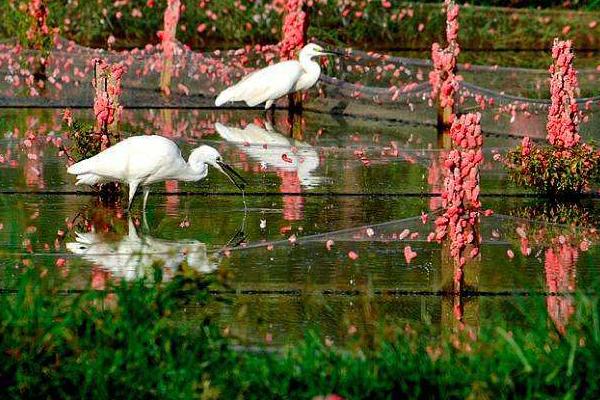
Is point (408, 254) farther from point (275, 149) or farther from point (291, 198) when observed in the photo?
point (275, 149)

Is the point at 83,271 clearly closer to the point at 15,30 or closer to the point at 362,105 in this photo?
the point at 362,105

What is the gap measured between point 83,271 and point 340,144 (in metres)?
6.23

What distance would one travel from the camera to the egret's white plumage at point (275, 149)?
13.5m

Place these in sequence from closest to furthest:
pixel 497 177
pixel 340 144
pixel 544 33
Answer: pixel 497 177 < pixel 340 144 < pixel 544 33

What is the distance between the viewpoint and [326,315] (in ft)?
27.0

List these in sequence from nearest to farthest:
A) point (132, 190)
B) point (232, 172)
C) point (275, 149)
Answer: point (132, 190)
point (232, 172)
point (275, 149)

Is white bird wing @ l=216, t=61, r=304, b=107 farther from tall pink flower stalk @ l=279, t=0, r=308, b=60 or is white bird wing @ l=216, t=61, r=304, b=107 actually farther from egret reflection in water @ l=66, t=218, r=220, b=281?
egret reflection in water @ l=66, t=218, r=220, b=281

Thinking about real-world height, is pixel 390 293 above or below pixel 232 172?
below

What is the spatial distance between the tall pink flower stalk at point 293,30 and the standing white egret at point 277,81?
417 millimetres

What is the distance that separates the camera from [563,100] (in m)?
12.0

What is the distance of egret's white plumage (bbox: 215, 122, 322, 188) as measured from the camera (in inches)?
531

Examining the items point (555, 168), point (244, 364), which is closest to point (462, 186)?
point (244, 364)

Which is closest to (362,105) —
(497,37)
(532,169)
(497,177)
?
(497,177)

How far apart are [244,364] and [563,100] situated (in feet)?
20.3
